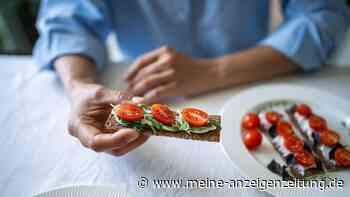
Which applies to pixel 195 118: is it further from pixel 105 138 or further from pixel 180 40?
pixel 180 40

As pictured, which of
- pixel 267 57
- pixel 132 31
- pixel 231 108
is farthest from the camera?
pixel 132 31

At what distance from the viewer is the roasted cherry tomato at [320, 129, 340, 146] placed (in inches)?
20.5

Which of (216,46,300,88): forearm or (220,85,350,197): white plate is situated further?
(216,46,300,88): forearm

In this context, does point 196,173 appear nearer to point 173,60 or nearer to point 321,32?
point 173,60

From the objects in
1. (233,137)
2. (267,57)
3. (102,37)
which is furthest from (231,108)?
(102,37)

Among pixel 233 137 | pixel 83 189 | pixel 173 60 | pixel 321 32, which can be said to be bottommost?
pixel 83 189

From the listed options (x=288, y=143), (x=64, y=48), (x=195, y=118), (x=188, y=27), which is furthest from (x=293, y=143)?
(x=64, y=48)

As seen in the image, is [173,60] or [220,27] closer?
[173,60]

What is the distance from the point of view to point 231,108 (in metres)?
0.59

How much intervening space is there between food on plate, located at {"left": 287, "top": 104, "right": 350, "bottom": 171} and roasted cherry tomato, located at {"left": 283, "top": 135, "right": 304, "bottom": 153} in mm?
22

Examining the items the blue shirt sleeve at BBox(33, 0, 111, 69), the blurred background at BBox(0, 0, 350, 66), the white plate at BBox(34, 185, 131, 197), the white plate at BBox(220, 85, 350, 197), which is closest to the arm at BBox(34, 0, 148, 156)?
the blue shirt sleeve at BBox(33, 0, 111, 69)

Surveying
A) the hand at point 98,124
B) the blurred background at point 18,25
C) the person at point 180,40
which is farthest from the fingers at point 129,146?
the blurred background at point 18,25

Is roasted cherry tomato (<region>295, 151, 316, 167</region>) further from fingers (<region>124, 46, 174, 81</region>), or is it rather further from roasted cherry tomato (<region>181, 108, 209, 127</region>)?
fingers (<region>124, 46, 174, 81</region>)

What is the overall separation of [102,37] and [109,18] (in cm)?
6
